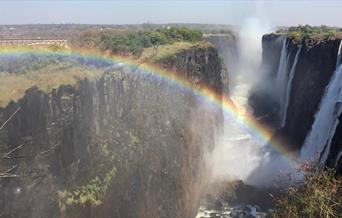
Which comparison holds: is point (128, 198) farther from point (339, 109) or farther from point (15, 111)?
point (339, 109)

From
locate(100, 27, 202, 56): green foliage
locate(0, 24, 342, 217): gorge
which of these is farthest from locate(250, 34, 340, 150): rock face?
locate(100, 27, 202, 56): green foliage

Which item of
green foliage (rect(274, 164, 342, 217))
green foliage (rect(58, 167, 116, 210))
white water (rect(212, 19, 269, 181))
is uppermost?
green foliage (rect(274, 164, 342, 217))

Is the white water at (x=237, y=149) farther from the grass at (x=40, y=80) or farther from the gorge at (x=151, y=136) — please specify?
the grass at (x=40, y=80)

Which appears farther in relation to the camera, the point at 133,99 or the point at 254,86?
the point at 254,86

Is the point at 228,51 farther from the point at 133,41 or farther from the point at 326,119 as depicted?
the point at 326,119

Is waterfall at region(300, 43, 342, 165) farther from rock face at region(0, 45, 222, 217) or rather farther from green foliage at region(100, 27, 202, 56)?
green foliage at region(100, 27, 202, 56)

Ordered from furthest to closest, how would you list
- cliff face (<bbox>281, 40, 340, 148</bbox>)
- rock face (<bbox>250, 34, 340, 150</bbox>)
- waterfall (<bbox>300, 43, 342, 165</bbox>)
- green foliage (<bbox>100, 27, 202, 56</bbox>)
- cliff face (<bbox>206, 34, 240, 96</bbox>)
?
1. cliff face (<bbox>206, 34, 240, 96</bbox>)
2. rock face (<bbox>250, 34, 340, 150</bbox>)
3. cliff face (<bbox>281, 40, 340, 148</bbox>)
4. green foliage (<bbox>100, 27, 202, 56</bbox>)
5. waterfall (<bbox>300, 43, 342, 165</bbox>)

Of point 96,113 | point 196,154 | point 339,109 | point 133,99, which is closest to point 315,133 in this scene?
point 339,109

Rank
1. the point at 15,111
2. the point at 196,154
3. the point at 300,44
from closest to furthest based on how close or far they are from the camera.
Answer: the point at 15,111 < the point at 196,154 < the point at 300,44
